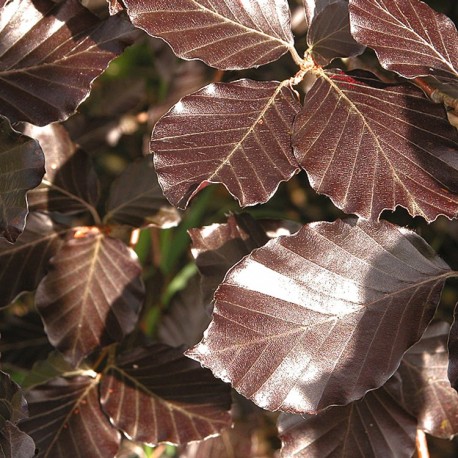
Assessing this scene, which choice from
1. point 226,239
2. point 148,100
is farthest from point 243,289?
point 148,100

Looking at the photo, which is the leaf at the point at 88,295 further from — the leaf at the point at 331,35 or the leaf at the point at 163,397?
the leaf at the point at 331,35

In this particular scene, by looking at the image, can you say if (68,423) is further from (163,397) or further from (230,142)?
(230,142)

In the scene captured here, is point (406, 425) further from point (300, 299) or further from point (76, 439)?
point (76, 439)

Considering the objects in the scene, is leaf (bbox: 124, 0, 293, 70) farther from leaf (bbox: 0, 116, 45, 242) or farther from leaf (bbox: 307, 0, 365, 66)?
leaf (bbox: 0, 116, 45, 242)

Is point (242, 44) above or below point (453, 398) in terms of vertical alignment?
above

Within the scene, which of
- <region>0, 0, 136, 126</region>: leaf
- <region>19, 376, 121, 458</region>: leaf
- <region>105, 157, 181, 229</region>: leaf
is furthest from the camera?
<region>105, 157, 181, 229</region>: leaf

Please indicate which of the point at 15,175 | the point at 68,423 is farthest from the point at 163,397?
the point at 15,175

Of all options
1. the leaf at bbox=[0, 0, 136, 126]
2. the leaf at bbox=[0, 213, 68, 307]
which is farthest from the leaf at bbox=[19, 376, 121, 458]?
the leaf at bbox=[0, 0, 136, 126]
